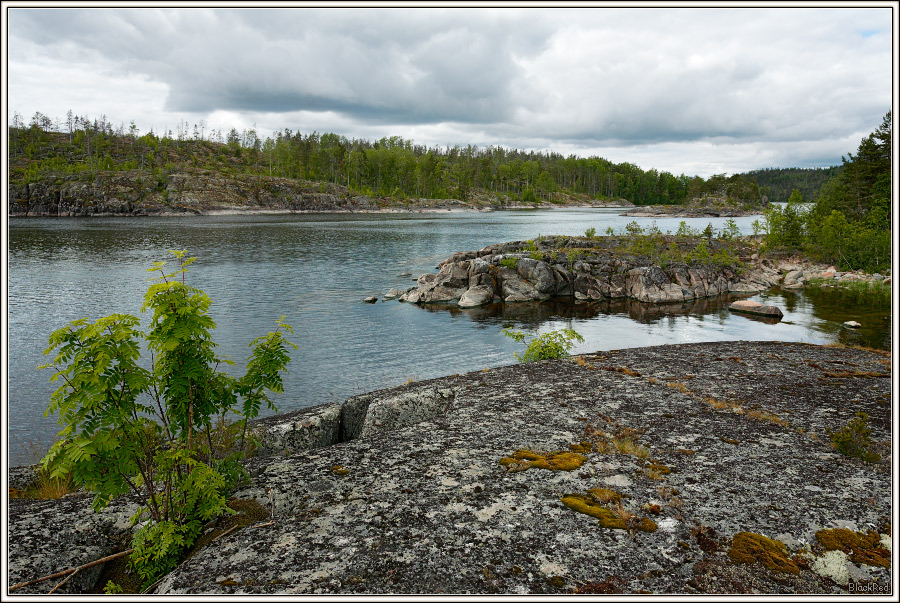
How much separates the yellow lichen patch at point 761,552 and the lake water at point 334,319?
1742cm

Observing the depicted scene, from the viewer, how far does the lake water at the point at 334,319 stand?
79.6 ft

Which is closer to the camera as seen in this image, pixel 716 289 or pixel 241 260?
pixel 716 289

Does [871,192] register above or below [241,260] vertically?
above

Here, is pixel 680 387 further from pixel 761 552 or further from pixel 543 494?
pixel 761 552

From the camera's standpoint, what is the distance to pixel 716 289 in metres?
50.1

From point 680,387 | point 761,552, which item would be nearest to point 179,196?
point 680,387

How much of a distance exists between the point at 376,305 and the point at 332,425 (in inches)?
1222

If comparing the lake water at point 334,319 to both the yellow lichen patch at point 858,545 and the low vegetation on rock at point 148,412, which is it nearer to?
the low vegetation on rock at point 148,412

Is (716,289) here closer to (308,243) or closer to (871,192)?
(871,192)

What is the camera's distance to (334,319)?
36.4m

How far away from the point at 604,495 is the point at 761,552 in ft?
6.27

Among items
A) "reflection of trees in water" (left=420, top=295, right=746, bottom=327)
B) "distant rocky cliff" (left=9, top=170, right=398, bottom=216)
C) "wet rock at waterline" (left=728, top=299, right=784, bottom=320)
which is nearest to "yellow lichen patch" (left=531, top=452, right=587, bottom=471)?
"reflection of trees in water" (left=420, top=295, right=746, bottom=327)

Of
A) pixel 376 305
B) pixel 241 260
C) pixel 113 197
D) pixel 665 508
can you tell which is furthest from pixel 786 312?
pixel 113 197

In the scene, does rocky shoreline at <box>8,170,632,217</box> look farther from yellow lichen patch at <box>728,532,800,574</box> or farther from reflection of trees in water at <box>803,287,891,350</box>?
yellow lichen patch at <box>728,532,800,574</box>
